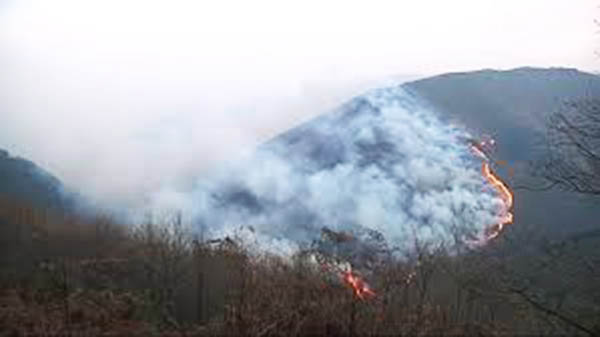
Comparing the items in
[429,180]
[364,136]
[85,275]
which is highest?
[364,136]

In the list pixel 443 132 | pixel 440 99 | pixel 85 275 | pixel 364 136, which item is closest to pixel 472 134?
pixel 440 99

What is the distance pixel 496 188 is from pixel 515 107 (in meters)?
44.5

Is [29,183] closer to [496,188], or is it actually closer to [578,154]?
[496,188]

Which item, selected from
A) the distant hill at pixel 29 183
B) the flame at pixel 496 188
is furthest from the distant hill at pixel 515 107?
the distant hill at pixel 29 183

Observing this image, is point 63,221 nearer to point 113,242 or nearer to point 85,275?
point 113,242

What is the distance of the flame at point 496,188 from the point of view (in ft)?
207

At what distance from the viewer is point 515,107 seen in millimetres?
127875

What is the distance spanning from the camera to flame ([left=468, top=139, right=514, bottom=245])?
63.0 metres

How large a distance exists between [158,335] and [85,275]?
109 feet

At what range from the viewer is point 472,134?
126m

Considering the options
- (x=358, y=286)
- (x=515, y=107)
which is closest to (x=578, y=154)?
(x=358, y=286)

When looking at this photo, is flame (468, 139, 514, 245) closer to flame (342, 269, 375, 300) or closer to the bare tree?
flame (342, 269, 375, 300)

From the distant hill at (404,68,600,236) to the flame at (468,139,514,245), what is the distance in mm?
4335

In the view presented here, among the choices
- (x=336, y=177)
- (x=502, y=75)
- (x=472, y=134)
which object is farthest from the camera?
(x=502, y=75)
